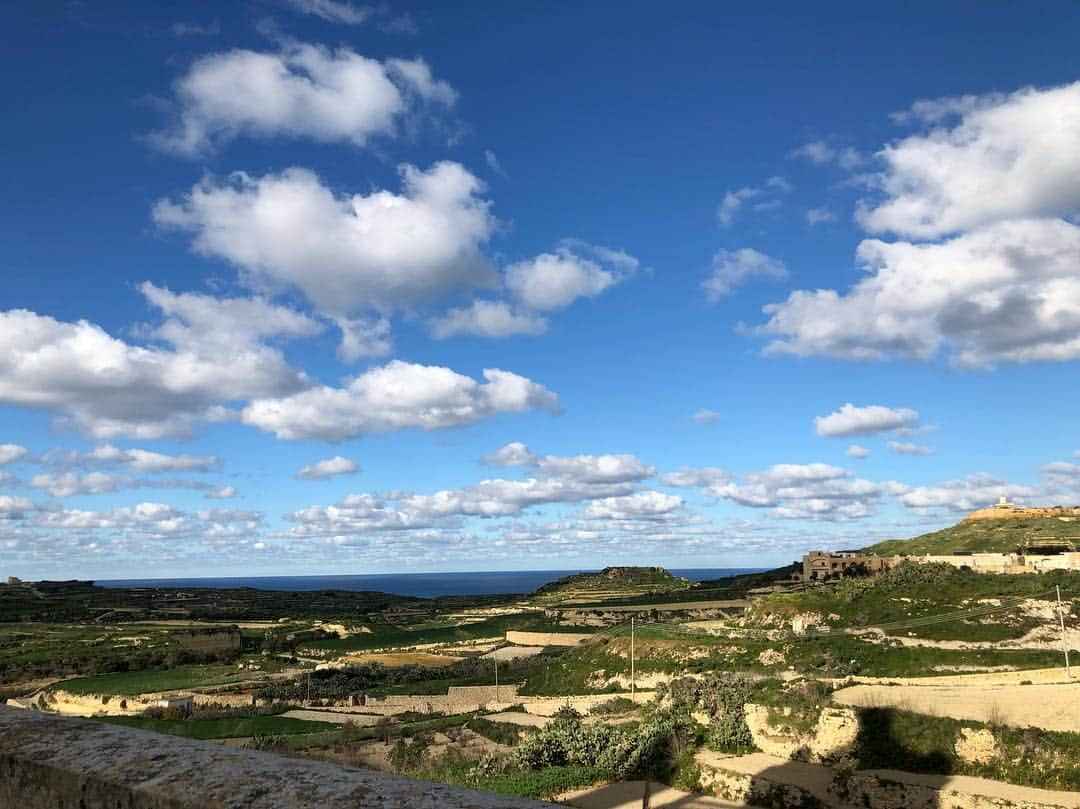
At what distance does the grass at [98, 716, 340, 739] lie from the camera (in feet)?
121

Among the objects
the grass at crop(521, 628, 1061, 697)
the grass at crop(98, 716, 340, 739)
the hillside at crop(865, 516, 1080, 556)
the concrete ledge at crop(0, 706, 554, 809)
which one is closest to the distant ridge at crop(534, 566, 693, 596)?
the hillside at crop(865, 516, 1080, 556)

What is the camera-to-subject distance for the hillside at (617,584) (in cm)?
14825

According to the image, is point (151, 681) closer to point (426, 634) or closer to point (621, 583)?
point (426, 634)

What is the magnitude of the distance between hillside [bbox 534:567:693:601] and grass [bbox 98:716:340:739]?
10278 cm

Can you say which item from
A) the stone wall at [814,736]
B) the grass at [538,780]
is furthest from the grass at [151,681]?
the stone wall at [814,736]

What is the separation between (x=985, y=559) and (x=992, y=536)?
40.9m

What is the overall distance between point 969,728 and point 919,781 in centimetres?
275

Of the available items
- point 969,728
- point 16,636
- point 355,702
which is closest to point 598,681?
point 355,702

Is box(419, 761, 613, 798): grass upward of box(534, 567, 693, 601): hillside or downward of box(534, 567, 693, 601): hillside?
upward

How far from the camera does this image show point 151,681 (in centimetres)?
6366

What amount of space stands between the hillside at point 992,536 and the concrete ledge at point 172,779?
102058mm

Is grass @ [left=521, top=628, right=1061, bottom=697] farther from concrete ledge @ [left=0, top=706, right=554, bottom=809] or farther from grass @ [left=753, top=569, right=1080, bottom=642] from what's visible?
concrete ledge @ [left=0, top=706, right=554, bottom=809]

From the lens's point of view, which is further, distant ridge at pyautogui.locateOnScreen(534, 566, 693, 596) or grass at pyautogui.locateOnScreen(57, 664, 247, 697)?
Result: distant ridge at pyautogui.locateOnScreen(534, 566, 693, 596)

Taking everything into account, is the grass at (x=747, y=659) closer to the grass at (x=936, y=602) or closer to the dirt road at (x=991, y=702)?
the grass at (x=936, y=602)
